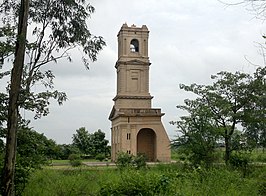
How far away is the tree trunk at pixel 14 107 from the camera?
445 inches

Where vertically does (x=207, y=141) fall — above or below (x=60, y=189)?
above

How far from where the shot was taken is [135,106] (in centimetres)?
3694

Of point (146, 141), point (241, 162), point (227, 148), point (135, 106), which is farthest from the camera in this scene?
point (146, 141)

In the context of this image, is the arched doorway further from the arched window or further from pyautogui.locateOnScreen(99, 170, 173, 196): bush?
pyautogui.locateOnScreen(99, 170, 173, 196): bush

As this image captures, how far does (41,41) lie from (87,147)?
33.2 metres

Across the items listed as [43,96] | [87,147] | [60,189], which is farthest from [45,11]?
[87,147]

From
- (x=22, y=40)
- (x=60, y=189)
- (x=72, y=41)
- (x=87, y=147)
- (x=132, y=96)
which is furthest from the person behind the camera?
(x=87, y=147)

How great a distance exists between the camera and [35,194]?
12734 mm

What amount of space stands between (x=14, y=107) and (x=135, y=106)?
2548 centimetres

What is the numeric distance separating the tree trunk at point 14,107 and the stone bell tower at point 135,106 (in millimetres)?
22966

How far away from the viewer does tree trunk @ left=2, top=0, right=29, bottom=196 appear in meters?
11.3

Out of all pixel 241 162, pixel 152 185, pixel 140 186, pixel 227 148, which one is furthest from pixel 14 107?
pixel 227 148

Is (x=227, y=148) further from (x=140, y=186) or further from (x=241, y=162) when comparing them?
(x=140, y=186)

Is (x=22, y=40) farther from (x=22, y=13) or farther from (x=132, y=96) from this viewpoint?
(x=132, y=96)
